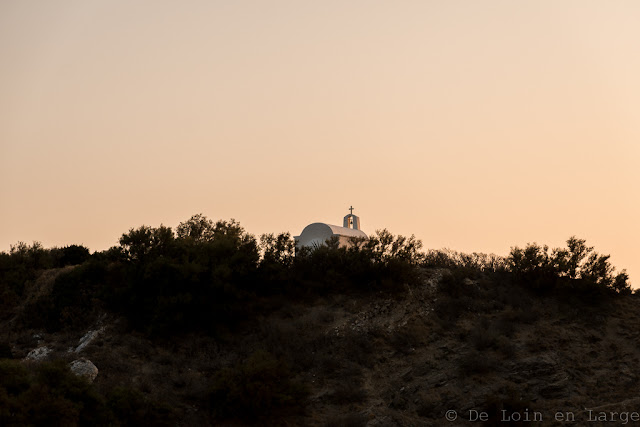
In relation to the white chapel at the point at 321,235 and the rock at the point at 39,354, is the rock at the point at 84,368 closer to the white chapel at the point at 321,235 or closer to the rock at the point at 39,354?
the rock at the point at 39,354

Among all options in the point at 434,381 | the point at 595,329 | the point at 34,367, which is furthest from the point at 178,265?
the point at 595,329

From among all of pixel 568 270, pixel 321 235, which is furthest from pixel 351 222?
pixel 568 270

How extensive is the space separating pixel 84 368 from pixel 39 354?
3878 mm

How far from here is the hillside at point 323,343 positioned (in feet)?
62.1

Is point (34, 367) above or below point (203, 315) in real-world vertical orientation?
below

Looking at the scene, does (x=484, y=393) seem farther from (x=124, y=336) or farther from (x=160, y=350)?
(x=124, y=336)

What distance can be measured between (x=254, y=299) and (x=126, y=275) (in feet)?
17.6

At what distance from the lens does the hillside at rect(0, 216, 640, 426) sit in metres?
18.9

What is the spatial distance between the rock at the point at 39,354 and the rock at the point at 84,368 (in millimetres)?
2765

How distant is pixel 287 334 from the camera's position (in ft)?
79.0

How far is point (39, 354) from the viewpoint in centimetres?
2300

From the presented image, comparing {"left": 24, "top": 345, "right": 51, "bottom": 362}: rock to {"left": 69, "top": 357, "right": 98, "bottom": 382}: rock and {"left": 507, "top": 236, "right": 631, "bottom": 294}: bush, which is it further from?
{"left": 507, "top": 236, "right": 631, "bottom": 294}: bush

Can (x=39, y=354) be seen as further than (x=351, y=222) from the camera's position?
No

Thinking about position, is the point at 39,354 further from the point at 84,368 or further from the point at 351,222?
the point at 351,222
